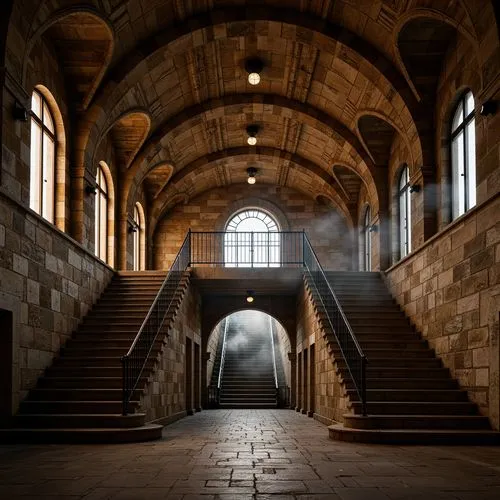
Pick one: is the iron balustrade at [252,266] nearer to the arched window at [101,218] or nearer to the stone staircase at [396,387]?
→ the stone staircase at [396,387]

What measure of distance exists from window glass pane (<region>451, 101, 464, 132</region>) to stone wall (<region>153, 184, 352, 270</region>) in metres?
10.8

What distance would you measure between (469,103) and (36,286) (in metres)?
8.07

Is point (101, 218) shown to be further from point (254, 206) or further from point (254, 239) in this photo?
point (254, 206)

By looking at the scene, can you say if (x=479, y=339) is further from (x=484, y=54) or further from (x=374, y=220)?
(x=374, y=220)

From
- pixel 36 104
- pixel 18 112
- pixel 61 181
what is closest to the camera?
pixel 18 112

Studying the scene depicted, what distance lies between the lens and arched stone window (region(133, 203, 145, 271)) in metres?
21.6

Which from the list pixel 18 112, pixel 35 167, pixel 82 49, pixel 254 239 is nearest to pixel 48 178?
pixel 35 167

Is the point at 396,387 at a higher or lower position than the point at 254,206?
lower

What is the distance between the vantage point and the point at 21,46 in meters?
10.2

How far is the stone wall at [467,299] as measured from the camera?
32.5 ft

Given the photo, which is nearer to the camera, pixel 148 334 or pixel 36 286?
pixel 36 286

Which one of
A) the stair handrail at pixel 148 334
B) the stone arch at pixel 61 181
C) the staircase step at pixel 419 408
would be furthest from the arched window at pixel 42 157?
the staircase step at pixel 419 408

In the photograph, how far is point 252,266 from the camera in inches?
703

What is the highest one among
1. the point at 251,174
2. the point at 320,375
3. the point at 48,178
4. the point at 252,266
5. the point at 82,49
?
the point at 82,49
